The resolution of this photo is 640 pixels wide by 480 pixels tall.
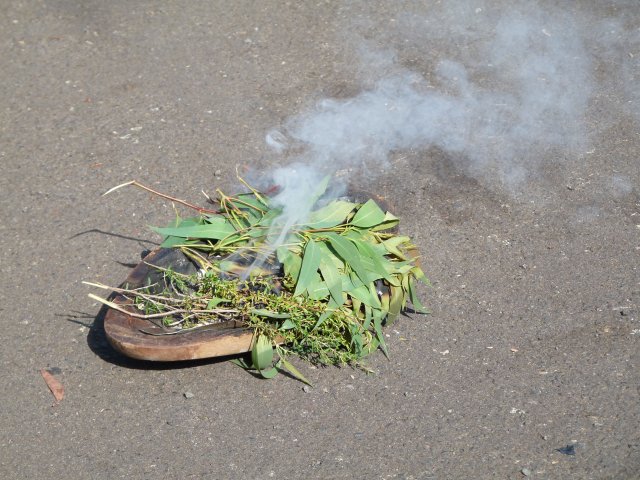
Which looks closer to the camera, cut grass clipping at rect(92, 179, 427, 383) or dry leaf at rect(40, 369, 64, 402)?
cut grass clipping at rect(92, 179, 427, 383)

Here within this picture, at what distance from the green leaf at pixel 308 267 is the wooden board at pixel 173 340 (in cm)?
27

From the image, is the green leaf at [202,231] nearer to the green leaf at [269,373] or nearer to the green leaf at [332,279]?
the green leaf at [332,279]

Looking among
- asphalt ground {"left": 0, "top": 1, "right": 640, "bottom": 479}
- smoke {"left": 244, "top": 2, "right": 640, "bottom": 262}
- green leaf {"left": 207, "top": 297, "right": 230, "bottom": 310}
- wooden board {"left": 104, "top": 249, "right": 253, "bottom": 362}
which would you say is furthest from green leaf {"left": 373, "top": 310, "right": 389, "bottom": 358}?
smoke {"left": 244, "top": 2, "right": 640, "bottom": 262}

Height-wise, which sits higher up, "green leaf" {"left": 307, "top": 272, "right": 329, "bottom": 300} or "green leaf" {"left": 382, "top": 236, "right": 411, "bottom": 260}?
"green leaf" {"left": 382, "top": 236, "right": 411, "bottom": 260}

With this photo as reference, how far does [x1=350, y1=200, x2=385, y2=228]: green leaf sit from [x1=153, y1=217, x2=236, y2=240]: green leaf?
0.52 metres

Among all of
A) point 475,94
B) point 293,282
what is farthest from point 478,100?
point 293,282

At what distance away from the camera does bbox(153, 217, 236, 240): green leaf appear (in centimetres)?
348

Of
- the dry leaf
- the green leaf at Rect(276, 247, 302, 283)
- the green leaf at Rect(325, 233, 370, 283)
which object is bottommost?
the dry leaf

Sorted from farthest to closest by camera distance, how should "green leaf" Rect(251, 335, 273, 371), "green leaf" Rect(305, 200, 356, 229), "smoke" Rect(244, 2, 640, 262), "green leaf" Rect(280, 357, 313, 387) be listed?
"smoke" Rect(244, 2, 640, 262), "green leaf" Rect(305, 200, 356, 229), "green leaf" Rect(280, 357, 313, 387), "green leaf" Rect(251, 335, 273, 371)

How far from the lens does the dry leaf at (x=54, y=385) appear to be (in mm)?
3521

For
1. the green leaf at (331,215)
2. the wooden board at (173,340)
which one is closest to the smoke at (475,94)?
the green leaf at (331,215)

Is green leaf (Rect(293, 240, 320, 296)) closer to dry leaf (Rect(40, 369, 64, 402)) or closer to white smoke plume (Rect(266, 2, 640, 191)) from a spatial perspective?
dry leaf (Rect(40, 369, 64, 402))

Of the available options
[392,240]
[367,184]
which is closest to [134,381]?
[392,240]

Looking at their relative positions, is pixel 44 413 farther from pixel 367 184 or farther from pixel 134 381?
pixel 367 184
